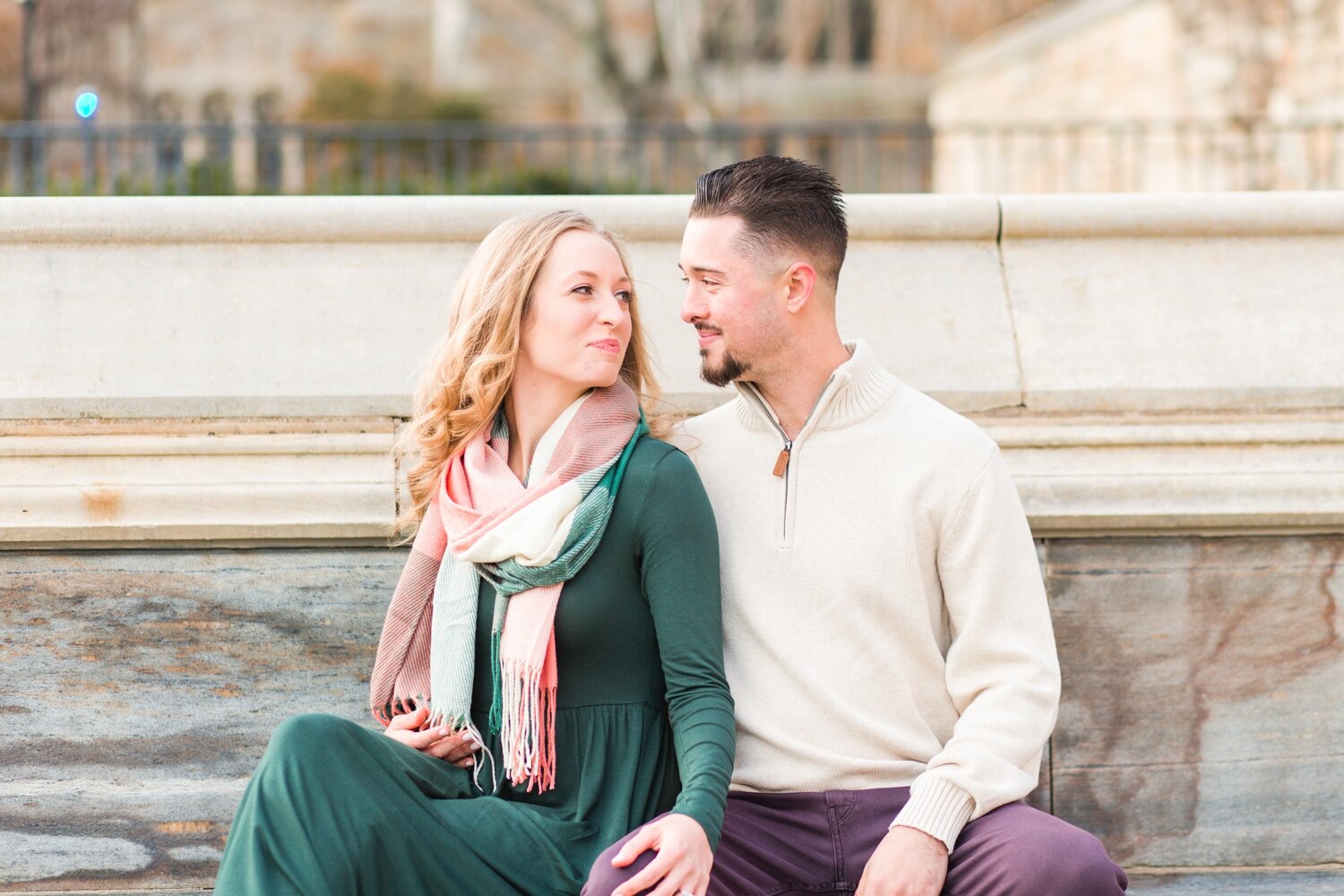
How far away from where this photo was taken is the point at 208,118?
13703 millimetres

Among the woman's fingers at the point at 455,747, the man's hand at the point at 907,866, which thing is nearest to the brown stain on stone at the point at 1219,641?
the man's hand at the point at 907,866

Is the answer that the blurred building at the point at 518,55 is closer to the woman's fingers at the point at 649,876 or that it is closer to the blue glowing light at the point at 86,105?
the blue glowing light at the point at 86,105

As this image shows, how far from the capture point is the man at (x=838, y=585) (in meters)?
2.38

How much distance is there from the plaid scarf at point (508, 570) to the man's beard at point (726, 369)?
0.55 ft

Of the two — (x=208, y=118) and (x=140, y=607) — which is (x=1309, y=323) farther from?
(x=208, y=118)

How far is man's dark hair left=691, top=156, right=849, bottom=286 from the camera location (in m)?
2.59

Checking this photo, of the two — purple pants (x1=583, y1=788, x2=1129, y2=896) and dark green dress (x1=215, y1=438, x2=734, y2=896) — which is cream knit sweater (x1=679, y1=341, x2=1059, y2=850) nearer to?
purple pants (x1=583, y1=788, x2=1129, y2=896)

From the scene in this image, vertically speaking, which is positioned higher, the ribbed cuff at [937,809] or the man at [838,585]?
the man at [838,585]

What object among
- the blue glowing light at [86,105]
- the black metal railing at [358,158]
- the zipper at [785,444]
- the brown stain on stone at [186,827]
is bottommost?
the brown stain on stone at [186,827]

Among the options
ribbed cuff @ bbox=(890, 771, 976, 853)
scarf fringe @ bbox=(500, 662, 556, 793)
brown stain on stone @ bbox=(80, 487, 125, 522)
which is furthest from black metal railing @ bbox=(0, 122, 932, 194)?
ribbed cuff @ bbox=(890, 771, 976, 853)

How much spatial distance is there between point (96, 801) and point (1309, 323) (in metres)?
3.22

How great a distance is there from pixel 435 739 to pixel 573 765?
27cm

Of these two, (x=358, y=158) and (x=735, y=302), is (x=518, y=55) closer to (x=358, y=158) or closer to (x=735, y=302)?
(x=358, y=158)

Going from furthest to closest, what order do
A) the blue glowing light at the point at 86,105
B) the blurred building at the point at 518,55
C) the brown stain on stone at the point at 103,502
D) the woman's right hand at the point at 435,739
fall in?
the blurred building at the point at 518,55 → the blue glowing light at the point at 86,105 → the brown stain on stone at the point at 103,502 → the woman's right hand at the point at 435,739
